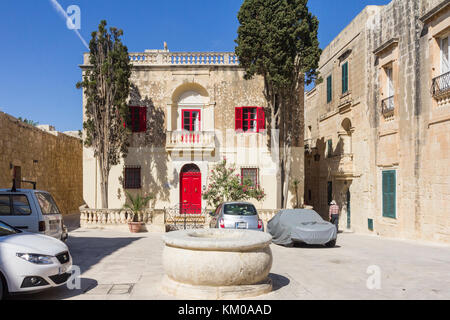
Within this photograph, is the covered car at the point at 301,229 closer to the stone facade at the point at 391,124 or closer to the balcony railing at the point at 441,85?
the stone facade at the point at 391,124

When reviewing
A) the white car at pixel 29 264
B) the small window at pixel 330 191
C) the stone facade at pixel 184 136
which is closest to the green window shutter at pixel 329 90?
the stone facade at pixel 184 136

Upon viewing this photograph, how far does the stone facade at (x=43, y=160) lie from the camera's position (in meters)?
20.0

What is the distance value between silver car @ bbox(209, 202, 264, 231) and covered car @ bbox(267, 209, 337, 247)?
0.73 m

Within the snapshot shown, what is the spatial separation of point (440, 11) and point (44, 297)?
50.5 ft

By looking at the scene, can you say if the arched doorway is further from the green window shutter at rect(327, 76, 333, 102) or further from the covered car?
the green window shutter at rect(327, 76, 333, 102)

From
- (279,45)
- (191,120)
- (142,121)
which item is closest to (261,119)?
(191,120)

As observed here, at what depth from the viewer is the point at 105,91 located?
21203 millimetres

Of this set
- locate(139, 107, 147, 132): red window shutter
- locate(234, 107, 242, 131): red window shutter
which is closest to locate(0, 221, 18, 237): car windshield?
locate(139, 107, 147, 132): red window shutter

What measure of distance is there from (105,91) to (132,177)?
5230 mm

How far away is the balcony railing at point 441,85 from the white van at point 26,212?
13.5m

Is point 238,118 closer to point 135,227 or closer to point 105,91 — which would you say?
point 105,91

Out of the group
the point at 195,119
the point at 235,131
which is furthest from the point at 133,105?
the point at 235,131

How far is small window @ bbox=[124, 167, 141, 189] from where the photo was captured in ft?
77.2
